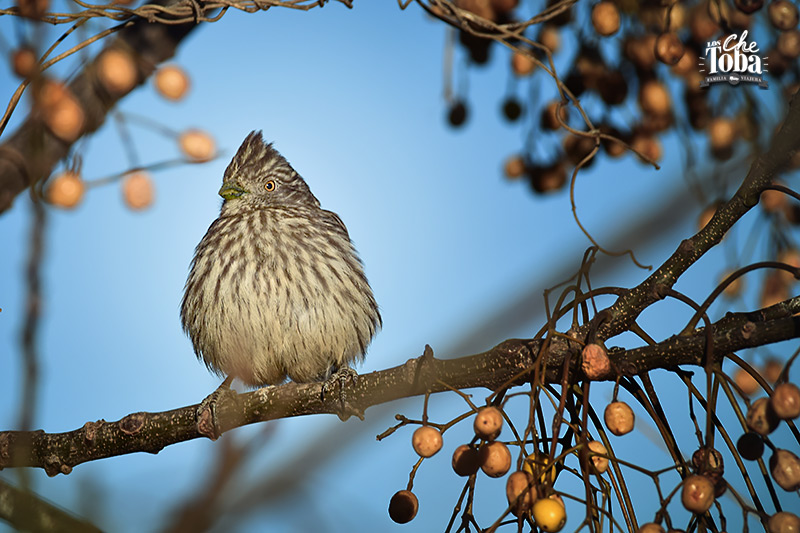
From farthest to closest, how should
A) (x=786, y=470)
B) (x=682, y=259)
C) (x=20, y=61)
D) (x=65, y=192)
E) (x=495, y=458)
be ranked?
(x=65, y=192) < (x=20, y=61) < (x=682, y=259) < (x=495, y=458) < (x=786, y=470)

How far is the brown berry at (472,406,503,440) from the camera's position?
2.06 meters

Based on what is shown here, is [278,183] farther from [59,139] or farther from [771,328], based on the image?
[771,328]

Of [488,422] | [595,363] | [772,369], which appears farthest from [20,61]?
[772,369]

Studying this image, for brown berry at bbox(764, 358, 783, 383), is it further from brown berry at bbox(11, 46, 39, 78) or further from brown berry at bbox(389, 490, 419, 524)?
brown berry at bbox(11, 46, 39, 78)

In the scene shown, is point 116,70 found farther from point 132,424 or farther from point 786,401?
point 786,401

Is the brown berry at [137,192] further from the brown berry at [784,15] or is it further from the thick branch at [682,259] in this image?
the brown berry at [784,15]

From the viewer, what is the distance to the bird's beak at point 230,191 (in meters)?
5.46

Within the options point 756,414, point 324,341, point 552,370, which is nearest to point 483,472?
point 552,370

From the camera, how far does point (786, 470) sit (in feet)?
6.39

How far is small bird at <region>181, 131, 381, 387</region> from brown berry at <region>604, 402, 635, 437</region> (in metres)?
2.40

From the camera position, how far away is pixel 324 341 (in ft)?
15.6

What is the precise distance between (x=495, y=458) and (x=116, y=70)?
1790 millimetres

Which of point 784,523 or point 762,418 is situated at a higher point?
point 762,418

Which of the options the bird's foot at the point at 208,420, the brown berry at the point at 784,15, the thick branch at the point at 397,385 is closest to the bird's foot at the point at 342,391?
the thick branch at the point at 397,385
